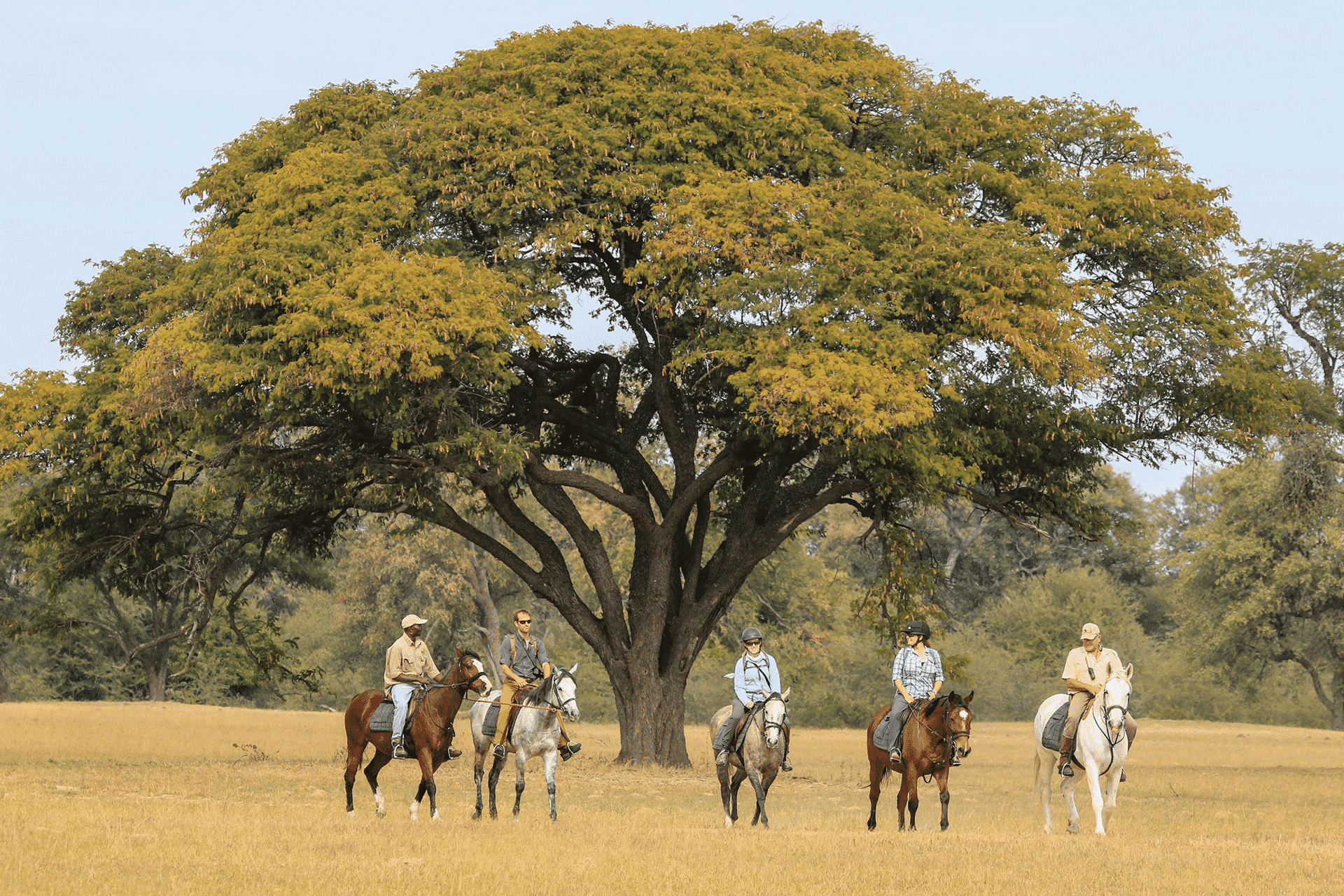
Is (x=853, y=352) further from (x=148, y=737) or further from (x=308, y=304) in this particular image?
(x=148, y=737)

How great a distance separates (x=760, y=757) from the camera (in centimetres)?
1477

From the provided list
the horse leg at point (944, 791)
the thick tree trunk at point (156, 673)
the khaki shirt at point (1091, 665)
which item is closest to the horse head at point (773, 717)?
the horse leg at point (944, 791)

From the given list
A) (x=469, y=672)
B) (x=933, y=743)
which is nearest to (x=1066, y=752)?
(x=933, y=743)

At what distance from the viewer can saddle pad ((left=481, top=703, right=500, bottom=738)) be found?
1567cm

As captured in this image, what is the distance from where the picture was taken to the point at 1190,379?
78.3ft

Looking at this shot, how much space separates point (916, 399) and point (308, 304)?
888 centimetres

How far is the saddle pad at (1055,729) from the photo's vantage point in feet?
48.9

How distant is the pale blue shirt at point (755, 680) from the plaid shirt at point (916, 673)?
4.10 ft

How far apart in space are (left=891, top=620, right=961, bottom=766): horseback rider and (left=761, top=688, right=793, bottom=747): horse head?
1123 millimetres

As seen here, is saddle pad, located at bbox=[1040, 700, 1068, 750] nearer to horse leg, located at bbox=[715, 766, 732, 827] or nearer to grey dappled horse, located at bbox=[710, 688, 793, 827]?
grey dappled horse, located at bbox=[710, 688, 793, 827]

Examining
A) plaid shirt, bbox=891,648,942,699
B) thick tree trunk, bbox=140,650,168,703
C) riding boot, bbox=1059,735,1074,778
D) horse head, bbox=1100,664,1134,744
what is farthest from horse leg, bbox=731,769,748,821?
thick tree trunk, bbox=140,650,168,703

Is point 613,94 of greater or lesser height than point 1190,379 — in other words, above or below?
above

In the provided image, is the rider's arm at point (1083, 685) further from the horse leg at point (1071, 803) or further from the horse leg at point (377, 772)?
the horse leg at point (377, 772)

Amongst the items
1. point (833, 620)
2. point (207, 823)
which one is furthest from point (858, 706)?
point (207, 823)
